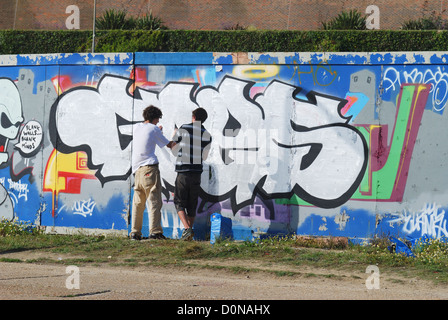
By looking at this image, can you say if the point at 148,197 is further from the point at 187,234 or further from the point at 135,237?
the point at 187,234

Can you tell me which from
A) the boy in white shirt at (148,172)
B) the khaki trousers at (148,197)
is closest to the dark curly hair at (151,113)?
the boy in white shirt at (148,172)

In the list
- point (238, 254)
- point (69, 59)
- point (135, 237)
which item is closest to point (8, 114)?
point (69, 59)

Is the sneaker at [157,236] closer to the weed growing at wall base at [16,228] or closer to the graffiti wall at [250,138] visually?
the graffiti wall at [250,138]

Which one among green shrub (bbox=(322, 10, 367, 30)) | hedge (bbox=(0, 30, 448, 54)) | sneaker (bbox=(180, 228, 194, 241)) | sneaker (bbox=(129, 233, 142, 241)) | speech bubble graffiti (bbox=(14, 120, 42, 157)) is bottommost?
sneaker (bbox=(129, 233, 142, 241))

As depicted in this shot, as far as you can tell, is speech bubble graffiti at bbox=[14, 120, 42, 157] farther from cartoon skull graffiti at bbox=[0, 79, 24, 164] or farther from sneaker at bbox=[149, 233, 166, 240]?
sneaker at bbox=[149, 233, 166, 240]

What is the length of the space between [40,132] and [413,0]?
21449 mm

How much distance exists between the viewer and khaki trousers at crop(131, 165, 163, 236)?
30.6ft

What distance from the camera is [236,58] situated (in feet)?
31.1

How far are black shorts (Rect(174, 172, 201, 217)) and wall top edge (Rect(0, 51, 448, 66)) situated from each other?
1.65m

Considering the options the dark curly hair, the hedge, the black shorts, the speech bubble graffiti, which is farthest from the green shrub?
the black shorts

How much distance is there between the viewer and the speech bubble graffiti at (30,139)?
1054 cm

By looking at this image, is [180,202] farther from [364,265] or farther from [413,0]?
[413,0]

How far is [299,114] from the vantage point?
9219mm

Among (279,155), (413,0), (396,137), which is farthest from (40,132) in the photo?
(413,0)
